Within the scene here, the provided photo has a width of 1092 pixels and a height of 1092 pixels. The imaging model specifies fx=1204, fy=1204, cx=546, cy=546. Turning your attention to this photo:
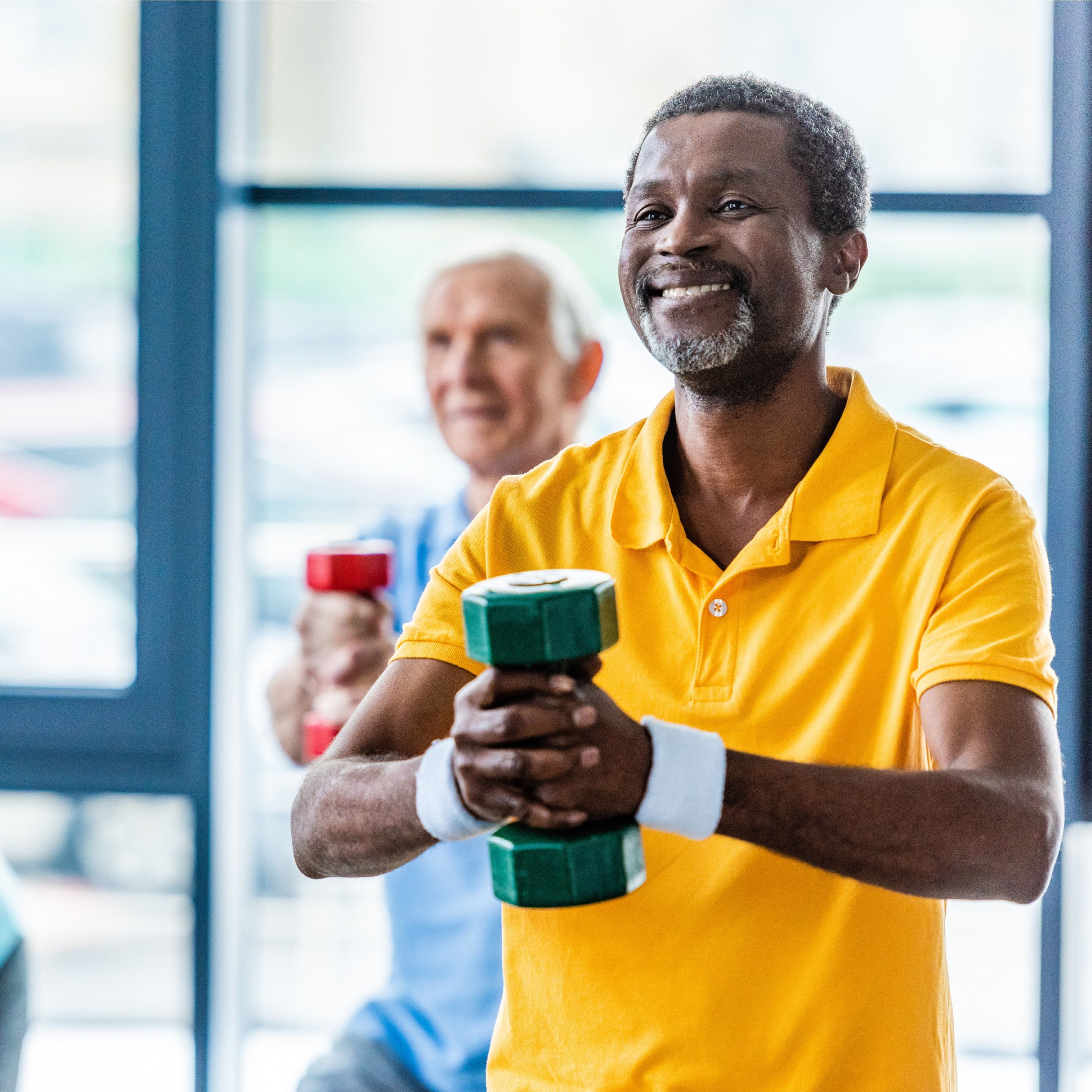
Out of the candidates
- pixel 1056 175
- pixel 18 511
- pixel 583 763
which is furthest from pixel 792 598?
pixel 18 511

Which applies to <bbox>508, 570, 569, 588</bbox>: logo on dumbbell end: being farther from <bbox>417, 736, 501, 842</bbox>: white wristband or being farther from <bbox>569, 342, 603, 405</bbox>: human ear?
<bbox>569, 342, 603, 405</bbox>: human ear

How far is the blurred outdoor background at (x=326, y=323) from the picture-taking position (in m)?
2.13

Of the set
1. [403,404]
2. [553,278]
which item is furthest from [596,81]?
[403,404]

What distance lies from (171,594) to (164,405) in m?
0.35

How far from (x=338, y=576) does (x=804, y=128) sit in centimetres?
84

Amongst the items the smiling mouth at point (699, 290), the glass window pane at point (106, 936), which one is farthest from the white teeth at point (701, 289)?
the glass window pane at point (106, 936)

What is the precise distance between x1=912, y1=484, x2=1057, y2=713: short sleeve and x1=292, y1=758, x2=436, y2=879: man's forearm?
422 mm

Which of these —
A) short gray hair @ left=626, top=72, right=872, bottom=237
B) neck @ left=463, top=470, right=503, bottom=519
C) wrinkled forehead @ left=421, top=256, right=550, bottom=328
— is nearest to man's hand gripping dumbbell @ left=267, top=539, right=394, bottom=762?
Result: neck @ left=463, top=470, right=503, bottom=519

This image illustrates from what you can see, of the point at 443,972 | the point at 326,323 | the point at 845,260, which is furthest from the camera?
the point at 326,323

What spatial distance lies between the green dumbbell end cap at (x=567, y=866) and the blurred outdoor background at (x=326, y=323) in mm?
1314

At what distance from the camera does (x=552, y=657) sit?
0.77 metres

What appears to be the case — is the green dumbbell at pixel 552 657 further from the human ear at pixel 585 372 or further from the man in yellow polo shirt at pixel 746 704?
the human ear at pixel 585 372

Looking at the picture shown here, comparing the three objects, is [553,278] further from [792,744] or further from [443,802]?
[443,802]

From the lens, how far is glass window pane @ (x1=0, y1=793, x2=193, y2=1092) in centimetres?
228
